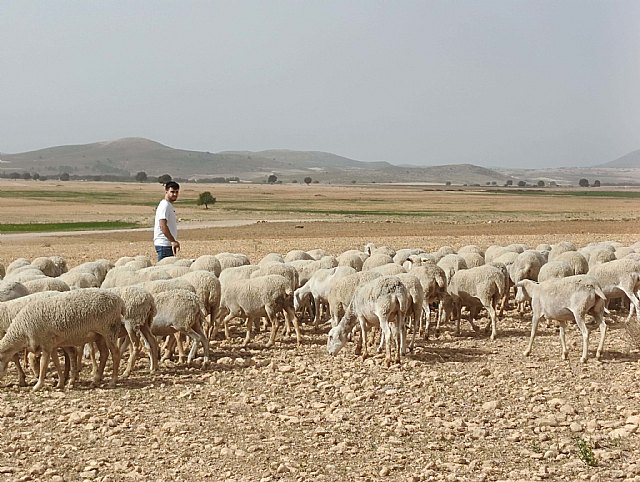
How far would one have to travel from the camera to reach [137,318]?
1133 cm

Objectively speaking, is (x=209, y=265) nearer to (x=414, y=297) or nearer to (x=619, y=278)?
(x=414, y=297)

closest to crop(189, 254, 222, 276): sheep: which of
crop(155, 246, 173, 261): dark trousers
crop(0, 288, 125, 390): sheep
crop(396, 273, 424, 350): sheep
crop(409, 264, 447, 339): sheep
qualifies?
crop(155, 246, 173, 261): dark trousers

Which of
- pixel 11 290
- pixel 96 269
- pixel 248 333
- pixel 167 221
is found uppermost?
pixel 167 221

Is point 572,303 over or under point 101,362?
over

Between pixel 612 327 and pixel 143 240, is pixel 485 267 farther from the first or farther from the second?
pixel 143 240

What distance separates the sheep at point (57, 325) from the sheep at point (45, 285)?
2628 mm

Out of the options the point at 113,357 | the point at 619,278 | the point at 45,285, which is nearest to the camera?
the point at 113,357

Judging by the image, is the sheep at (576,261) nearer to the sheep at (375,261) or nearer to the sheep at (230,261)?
the sheep at (375,261)

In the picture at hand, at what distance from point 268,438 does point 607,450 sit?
11.7 ft

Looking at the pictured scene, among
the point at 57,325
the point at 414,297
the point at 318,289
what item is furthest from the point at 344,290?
the point at 57,325

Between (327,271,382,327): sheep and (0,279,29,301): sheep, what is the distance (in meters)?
5.36

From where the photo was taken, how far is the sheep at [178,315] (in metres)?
11.7

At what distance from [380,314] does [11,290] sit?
→ 621 cm

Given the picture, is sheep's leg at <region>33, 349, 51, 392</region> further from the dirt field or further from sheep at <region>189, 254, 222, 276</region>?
sheep at <region>189, 254, 222, 276</region>
